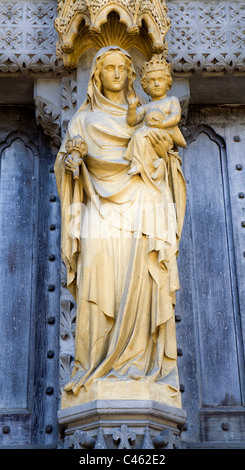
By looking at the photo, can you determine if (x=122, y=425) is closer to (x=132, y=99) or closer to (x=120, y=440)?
(x=120, y=440)

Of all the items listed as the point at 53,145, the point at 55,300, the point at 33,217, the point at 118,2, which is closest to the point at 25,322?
the point at 55,300

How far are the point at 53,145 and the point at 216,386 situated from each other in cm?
213

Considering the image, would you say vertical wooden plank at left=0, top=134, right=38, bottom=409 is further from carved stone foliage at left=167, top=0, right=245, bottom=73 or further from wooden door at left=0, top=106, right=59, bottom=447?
carved stone foliage at left=167, top=0, right=245, bottom=73

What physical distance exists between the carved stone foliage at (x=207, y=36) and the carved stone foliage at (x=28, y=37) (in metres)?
0.89

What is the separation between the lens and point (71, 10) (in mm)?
6723

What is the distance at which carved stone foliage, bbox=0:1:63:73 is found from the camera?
6.92 meters

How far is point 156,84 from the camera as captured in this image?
6246 millimetres

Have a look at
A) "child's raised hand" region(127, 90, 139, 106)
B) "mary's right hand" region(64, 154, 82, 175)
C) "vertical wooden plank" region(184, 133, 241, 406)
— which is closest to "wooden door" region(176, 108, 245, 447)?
"vertical wooden plank" region(184, 133, 241, 406)

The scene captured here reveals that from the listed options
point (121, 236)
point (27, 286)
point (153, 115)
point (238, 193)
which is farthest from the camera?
point (238, 193)

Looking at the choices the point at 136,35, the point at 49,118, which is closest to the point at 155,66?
the point at 136,35

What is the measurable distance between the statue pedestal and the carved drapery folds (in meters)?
2.63

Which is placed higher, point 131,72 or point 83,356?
point 131,72

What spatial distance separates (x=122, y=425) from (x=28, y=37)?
3.14m
